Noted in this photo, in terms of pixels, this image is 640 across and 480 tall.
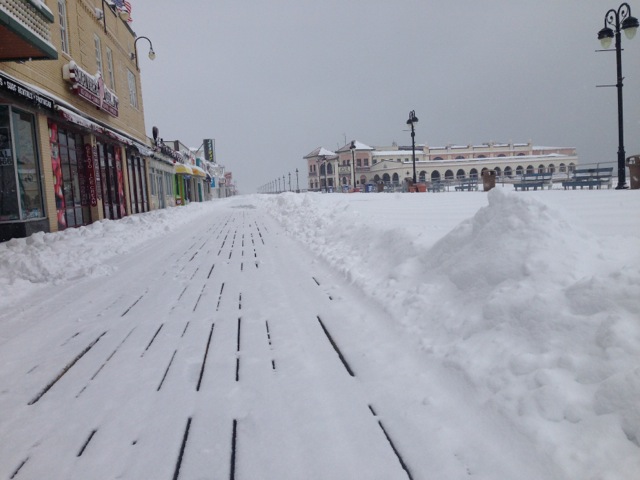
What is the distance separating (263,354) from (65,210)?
530 inches

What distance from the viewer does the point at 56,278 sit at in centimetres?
682

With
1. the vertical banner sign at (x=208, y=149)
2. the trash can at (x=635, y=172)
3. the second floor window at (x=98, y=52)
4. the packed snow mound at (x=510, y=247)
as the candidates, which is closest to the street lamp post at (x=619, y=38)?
the trash can at (x=635, y=172)

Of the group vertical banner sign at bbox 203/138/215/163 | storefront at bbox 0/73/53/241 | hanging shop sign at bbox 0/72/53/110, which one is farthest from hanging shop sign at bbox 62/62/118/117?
vertical banner sign at bbox 203/138/215/163

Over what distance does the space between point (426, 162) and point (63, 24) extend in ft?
279

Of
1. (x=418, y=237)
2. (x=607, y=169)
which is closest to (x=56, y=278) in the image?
(x=418, y=237)

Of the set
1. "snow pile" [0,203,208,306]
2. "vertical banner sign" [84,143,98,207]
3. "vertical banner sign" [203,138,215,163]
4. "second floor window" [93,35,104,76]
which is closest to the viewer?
"snow pile" [0,203,208,306]

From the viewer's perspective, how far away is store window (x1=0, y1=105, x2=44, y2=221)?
11047mm

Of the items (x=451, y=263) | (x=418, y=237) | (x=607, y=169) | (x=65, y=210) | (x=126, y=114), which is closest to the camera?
(x=451, y=263)

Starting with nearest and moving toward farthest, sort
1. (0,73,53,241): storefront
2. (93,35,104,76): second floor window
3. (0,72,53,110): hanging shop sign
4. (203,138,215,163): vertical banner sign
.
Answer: (0,72,53,110): hanging shop sign → (0,73,53,241): storefront → (93,35,104,76): second floor window → (203,138,215,163): vertical banner sign

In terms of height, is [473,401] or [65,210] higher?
[65,210]

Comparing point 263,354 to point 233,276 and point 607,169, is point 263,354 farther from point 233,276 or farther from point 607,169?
point 607,169

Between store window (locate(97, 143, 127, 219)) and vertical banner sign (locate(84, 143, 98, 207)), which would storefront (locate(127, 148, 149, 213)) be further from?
vertical banner sign (locate(84, 143, 98, 207))

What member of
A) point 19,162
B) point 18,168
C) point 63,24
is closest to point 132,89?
point 63,24

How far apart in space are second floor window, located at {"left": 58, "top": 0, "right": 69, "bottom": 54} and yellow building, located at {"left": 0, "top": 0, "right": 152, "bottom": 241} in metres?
0.03
